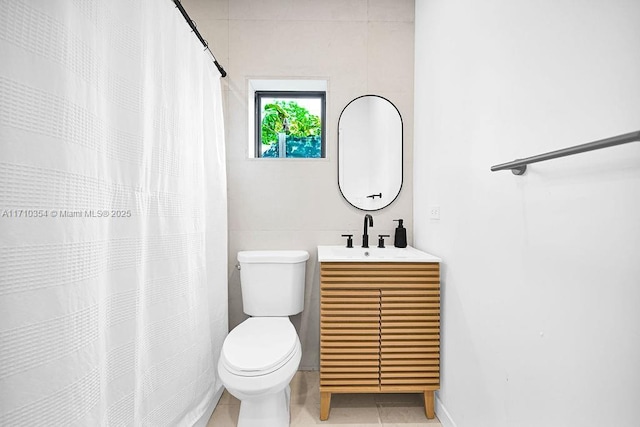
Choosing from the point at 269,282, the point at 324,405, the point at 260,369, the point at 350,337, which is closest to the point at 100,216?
the point at 260,369

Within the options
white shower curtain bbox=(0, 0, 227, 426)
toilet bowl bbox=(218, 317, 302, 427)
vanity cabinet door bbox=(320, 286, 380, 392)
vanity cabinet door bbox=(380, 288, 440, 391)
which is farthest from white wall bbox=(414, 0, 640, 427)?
white shower curtain bbox=(0, 0, 227, 426)

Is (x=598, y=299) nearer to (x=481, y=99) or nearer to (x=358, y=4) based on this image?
(x=481, y=99)

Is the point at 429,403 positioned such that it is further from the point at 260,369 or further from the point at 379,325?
the point at 260,369

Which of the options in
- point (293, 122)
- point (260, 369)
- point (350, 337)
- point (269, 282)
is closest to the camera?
point (260, 369)

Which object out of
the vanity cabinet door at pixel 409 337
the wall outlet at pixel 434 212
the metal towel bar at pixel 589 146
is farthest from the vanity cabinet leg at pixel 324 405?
the metal towel bar at pixel 589 146

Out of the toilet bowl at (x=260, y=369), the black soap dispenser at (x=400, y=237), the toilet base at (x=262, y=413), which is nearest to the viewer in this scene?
the toilet bowl at (x=260, y=369)

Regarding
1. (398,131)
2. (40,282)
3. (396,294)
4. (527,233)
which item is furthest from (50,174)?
(398,131)

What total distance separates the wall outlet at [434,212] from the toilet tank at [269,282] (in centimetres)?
81

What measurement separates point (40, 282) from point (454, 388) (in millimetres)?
1607

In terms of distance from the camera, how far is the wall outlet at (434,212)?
5.48 ft

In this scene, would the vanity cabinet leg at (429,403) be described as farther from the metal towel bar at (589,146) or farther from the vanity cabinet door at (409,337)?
the metal towel bar at (589,146)

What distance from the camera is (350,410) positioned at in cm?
169

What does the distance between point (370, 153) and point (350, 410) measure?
156 cm

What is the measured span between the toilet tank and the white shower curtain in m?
0.37
